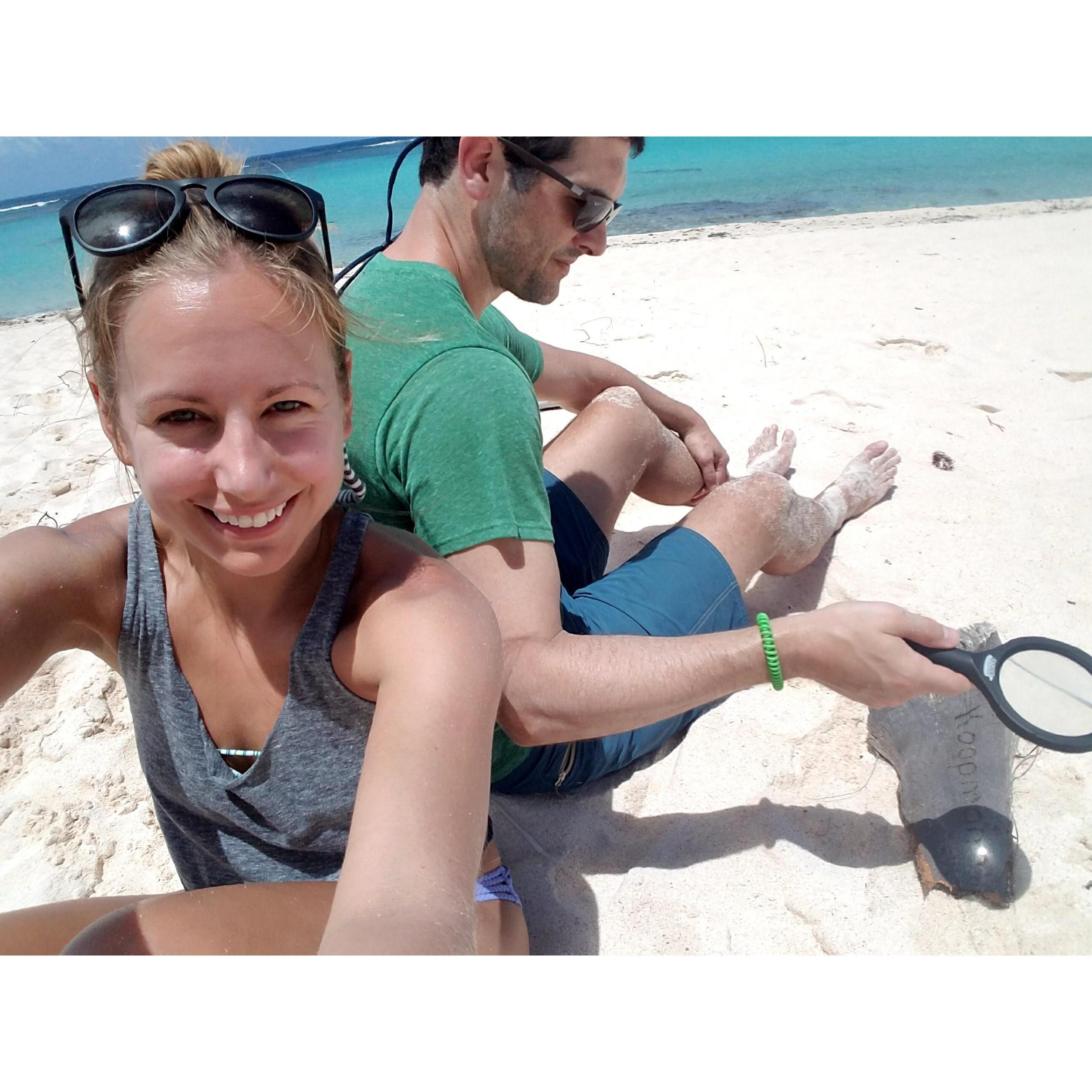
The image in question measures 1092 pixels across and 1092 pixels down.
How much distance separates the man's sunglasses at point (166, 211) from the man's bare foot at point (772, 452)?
1945mm

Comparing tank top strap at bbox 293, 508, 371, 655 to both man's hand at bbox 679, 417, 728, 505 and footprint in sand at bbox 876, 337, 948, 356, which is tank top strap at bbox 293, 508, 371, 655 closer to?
man's hand at bbox 679, 417, 728, 505

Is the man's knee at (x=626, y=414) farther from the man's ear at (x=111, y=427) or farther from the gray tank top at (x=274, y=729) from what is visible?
the man's ear at (x=111, y=427)

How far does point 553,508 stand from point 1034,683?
1.20m

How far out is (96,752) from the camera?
218cm

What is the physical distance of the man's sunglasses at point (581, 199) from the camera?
1.93 meters

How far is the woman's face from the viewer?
1112mm

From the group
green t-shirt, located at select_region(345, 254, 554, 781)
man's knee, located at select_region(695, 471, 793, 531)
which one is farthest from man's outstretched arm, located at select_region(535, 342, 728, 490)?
green t-shirt, located at select_region(345, 254, 554, 781)

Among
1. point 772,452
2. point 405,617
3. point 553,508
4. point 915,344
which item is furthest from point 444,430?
point 915,344

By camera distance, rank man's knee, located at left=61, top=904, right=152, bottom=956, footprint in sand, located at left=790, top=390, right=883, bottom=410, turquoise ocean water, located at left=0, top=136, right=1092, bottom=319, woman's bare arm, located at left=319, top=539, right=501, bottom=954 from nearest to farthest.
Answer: woman's bare arm, located at left=319, top=539, right=501, bottom=954 → man's knee, located at left=61, top=904, right=152, bottom=956 → footprint in sand, located at left=790, top=390, right=883, bottom=410 → turquoise ocean water, located at left=0, top=136, right=1092, bottom=319

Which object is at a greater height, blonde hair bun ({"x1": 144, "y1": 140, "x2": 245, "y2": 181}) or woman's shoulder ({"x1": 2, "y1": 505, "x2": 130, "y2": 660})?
blonde hair bun ({"x1": 144, "y1": 140, "x2": 245, "y2": 181})

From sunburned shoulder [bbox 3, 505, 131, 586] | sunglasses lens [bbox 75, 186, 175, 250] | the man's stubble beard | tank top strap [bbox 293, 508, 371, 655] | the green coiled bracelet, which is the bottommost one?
the green coiled bracelet

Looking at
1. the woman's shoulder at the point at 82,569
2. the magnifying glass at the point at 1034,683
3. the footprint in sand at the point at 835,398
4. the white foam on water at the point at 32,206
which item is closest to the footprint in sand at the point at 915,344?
the footprint in sand at the point at 835,398

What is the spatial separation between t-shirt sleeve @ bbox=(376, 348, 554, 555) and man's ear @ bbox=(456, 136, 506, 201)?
23.0 inches

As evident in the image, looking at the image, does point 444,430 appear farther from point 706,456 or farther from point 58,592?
point 706,456
